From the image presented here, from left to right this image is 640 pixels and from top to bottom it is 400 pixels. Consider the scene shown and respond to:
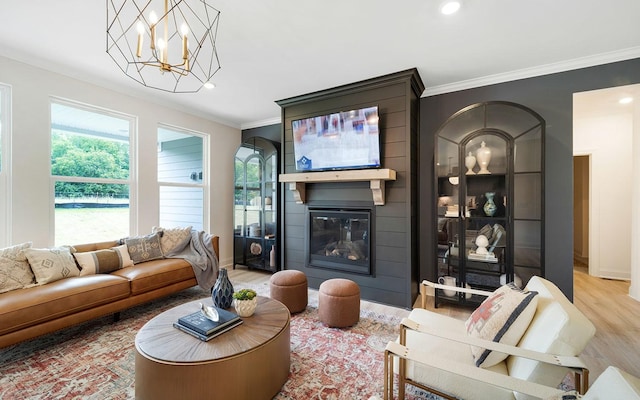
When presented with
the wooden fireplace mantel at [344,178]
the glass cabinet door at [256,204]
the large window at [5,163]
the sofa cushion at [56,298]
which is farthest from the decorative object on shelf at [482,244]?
the large window at [5,163]

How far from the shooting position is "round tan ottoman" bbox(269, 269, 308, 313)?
284 centimetres

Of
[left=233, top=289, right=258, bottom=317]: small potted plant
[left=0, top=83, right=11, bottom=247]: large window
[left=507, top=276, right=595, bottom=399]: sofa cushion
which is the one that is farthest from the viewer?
[left=0, top=83, right=11, bottom=247]: large window

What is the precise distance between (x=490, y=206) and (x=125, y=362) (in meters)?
3.71

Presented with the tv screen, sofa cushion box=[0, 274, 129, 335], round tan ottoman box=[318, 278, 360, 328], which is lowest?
round tan ottoman box=[318, 278, 360, 328]

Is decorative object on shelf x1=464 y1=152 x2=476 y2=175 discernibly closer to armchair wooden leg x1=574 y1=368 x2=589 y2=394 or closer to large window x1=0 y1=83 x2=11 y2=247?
armchair wooden leg x1=574 y1=368 x2=589 y2=394

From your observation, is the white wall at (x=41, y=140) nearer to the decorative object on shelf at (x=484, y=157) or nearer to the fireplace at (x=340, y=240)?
the fireplace at (x=340, y=240)

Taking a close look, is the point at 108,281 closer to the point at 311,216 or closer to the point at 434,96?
the point at 311,216

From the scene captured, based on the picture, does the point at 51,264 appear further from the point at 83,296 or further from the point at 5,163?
the point at 5,163

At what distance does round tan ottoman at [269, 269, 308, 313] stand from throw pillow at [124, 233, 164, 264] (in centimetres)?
161

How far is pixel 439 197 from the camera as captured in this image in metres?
3.20

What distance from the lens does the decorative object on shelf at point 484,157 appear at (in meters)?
3.00

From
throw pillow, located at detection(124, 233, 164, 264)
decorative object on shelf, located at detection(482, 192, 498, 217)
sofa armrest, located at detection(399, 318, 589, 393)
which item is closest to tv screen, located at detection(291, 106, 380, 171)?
decorative object on shelf, located at detection(482, 192, 498, 217)

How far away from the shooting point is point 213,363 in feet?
4.70

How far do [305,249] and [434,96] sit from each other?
106 inches
